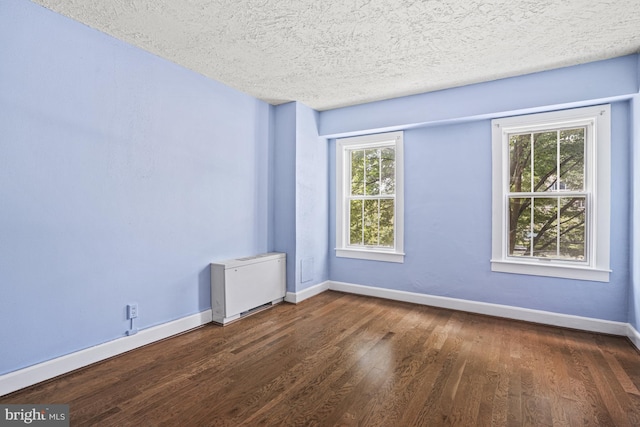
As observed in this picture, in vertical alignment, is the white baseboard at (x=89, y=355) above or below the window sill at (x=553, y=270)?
below

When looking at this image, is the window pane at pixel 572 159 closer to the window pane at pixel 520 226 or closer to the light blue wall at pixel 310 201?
the window pane at pixel 520 226

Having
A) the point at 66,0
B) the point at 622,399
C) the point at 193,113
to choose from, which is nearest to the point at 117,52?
the point at 66,0

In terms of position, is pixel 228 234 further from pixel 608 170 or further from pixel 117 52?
pixel 608 170

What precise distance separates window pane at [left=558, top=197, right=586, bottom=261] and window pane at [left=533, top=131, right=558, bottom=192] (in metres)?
0.24

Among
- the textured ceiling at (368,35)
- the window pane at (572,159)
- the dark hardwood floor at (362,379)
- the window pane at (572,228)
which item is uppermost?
the textured ceiling at (368,35)

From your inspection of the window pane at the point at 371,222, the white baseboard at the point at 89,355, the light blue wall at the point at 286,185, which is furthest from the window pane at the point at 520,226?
the white baseboard at the point at 89,355

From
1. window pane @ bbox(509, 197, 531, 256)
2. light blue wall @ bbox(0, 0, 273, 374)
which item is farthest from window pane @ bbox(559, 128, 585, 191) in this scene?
light blue wall @ bbox(0, 0, 273, 374)

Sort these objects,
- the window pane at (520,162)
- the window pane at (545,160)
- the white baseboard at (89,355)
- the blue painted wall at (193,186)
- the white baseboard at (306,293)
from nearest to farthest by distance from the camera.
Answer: the white baseboard at (89,355), the blue painted wall at (193,186), the window pane at (545,160), the window pane at (520,162), the white baseboard at (306,293)

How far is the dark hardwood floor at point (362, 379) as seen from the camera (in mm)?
1853

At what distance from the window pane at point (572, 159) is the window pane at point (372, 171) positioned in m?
2.12

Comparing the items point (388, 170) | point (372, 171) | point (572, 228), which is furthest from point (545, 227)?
point (372, 171)

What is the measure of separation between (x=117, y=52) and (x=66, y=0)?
1.62ft

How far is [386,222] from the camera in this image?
4.42 metres

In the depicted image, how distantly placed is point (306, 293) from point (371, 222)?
1389 mm
